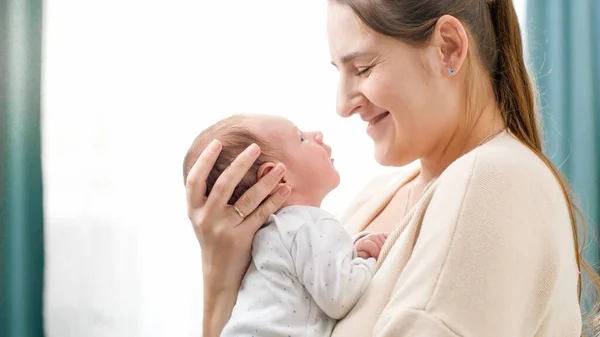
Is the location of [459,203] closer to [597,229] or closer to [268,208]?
[268,208]

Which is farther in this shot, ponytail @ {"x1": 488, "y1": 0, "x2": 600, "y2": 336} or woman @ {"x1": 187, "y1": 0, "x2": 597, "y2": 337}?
ponytail @ {"x1": 488, "y1": 0, "x2": 600, "y2": 336}

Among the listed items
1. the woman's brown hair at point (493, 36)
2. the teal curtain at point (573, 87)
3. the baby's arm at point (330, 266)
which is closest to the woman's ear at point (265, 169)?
the baby's arm at point (330, 266)

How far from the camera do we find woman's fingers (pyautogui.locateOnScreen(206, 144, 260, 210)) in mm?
1283

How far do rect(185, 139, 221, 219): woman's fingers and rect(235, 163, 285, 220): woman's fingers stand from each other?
83mm

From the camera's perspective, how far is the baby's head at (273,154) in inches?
53.0

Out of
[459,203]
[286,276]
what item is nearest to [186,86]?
[286,276]

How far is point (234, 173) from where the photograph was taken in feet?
4.21

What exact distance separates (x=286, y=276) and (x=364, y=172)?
1.89 meters

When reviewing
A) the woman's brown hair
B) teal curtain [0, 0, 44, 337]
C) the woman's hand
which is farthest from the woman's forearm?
teal curtain [0, 0, 44, 337]

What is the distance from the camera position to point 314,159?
4.57ft

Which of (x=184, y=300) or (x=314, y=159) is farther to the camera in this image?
(x=184, y=300)

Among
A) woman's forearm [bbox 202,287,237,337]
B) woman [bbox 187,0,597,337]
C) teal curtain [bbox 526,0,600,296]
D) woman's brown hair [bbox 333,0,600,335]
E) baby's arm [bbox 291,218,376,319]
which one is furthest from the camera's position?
teal curtain [bbox 526,0,600,296]

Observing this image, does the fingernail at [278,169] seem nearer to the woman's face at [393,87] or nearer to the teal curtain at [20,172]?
the woman's face at [393,87]

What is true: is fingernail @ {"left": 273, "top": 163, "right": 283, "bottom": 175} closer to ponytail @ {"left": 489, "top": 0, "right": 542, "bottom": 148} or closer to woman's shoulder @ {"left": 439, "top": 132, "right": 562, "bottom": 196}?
woman's shoulder @ {"left": 439, "top": 132, "right": 562, "bottom": 196}
